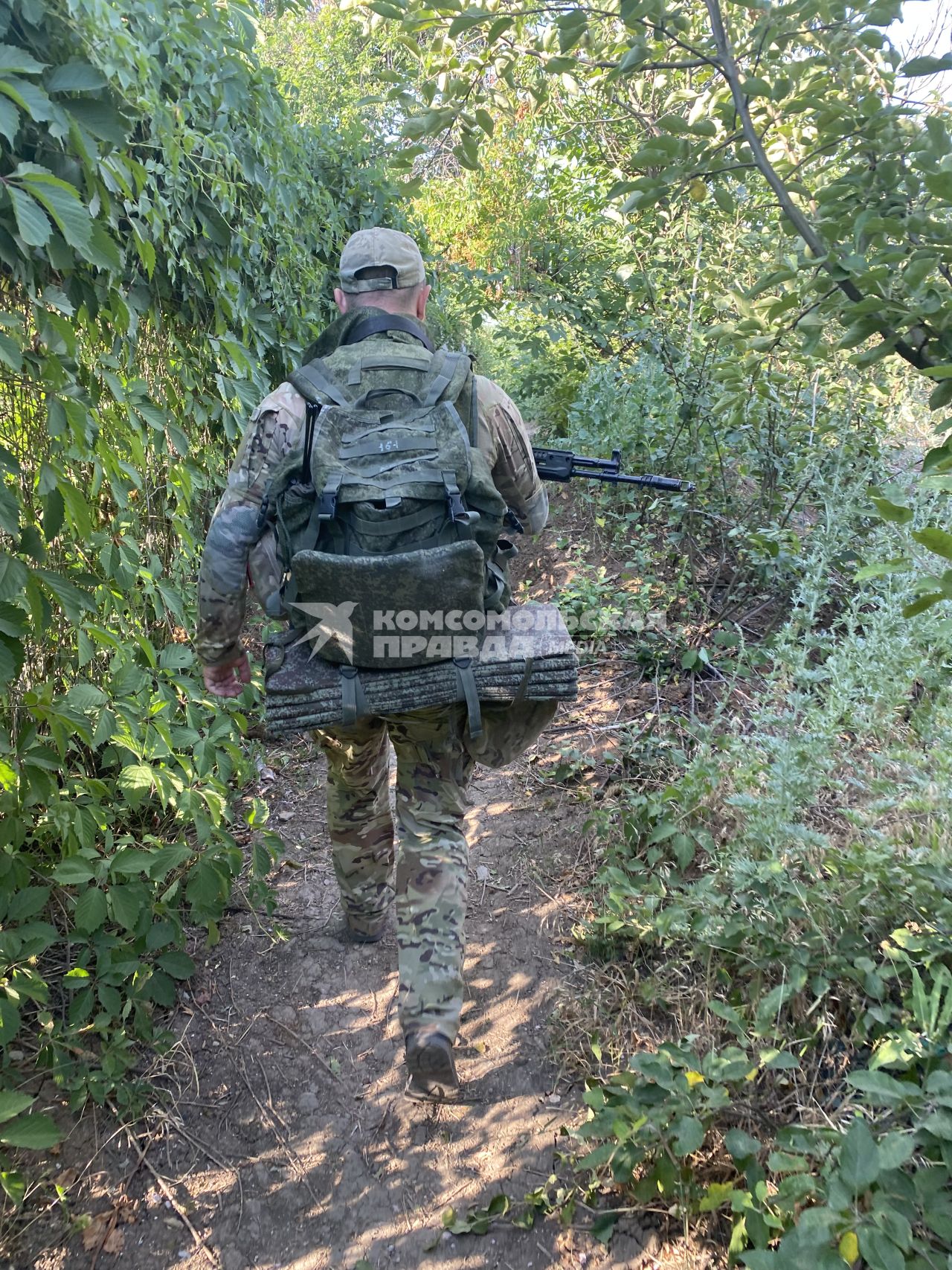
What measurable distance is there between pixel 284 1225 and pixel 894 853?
5.61 ft

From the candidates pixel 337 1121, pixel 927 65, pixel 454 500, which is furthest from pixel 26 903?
pixel 927 65

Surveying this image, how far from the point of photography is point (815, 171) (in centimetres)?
173

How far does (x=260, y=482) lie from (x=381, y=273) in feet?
2.23

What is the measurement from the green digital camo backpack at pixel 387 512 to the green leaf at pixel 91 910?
0.82m

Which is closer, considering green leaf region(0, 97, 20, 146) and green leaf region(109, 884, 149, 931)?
green leaf region(0, 97, 20, 146)

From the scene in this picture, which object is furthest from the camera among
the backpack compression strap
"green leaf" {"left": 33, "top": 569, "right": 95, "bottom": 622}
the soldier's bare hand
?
the soldier's bare hand

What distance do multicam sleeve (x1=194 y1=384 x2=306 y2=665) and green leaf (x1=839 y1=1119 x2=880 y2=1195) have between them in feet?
5.90

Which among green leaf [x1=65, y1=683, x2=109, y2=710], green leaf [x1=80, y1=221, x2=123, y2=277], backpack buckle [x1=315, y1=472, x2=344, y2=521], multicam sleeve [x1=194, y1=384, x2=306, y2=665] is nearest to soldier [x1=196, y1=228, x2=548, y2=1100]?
multicam sleeve [x1=194, y1=384, x2=306, y2=665]

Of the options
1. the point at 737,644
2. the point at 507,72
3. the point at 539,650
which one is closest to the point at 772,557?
the point at 737,644

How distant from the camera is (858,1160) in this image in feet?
4.53

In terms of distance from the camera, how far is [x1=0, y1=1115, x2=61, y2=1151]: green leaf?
1645mm

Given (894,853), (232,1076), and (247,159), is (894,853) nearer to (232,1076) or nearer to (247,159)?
(232,1076)

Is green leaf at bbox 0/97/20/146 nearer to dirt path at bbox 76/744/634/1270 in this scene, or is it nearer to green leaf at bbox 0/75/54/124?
green leaf at bbox 0/75/54/124

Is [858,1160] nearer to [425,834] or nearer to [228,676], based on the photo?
[425,834]
